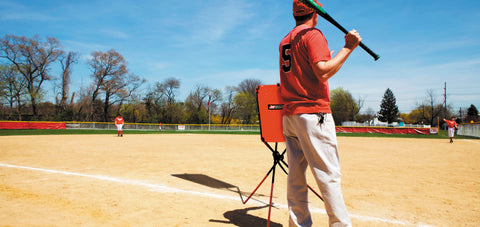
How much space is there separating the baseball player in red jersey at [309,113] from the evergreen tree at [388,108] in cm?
10453

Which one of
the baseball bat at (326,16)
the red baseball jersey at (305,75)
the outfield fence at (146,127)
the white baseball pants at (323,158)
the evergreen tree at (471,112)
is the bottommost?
Answer: the outfield fence at (146,127)

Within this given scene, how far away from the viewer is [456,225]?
2891 millimetres

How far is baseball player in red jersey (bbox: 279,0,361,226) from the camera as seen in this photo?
1978 mm

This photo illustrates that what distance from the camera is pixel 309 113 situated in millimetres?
2084

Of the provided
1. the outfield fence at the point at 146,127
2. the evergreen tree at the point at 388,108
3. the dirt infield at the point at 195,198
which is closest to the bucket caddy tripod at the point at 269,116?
the dirt infield at the point at 195,198

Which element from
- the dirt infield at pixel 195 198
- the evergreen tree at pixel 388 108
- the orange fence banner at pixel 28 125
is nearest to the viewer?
the dirt infield at pixel 195 198

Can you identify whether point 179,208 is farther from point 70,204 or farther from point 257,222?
point 70,204

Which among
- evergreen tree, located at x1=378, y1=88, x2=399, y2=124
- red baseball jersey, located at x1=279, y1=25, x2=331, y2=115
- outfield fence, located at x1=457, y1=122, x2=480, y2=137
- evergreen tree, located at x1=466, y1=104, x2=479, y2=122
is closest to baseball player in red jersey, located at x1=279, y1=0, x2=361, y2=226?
red baseball jersey, located at x1=279, y1=25, x2=331, y2=115

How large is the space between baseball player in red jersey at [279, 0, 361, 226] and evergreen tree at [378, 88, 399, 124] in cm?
10453

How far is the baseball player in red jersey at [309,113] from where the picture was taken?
1978mm

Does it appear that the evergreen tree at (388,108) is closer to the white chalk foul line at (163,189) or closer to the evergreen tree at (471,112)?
the evergreen tree at (471,112)

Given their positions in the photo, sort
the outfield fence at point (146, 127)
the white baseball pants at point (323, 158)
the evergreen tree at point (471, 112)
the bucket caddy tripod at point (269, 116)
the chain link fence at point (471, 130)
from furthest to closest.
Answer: the evergreen tree at point (471, 112), the outfield fence at point (146, 127), the chain link fence at point (471, 130), the bucket caddy tripod at point (269, 116), the white baseball pants at point (323, 158)

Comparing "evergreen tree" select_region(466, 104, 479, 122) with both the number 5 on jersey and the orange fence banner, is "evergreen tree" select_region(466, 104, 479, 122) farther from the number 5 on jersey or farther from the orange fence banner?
the orange fence banner

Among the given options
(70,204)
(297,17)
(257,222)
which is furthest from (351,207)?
(70,204)
